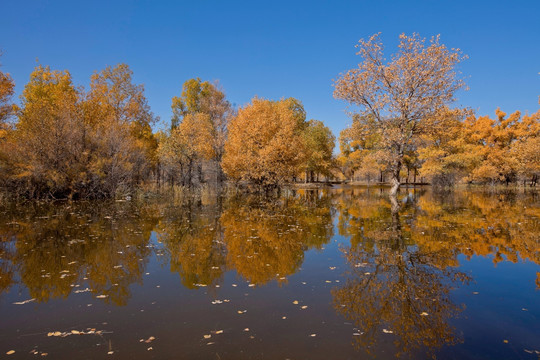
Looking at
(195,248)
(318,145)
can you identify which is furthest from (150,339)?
(318,145)

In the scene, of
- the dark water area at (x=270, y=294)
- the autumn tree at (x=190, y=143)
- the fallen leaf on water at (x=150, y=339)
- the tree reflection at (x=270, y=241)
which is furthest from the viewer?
the autumn tree at (x=190, y=143)

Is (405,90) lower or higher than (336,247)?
higher

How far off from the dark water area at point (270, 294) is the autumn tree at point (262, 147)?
1911cm

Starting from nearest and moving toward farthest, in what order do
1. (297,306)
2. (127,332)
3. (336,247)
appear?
(127,332)
(297,306)
(336,247)

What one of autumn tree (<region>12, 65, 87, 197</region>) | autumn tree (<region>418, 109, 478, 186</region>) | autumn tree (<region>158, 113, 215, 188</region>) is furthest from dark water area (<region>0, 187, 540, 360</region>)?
autumn tree (<region>418, 109, 478, 186</region>)

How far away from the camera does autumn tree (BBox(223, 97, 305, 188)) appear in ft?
102

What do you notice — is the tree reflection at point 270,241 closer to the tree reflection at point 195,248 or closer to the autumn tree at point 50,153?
the tree reflection at point 195,248

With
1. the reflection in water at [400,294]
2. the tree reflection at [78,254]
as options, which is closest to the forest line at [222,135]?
the tree reflection at [78,254]

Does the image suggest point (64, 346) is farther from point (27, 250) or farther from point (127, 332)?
point (27, 250)

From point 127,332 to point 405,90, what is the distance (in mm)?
28470

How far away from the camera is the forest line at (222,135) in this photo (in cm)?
2500

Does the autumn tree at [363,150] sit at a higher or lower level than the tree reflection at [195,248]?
higher

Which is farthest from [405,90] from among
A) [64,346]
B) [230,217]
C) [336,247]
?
[64,346]

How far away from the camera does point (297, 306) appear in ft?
19.1
